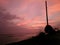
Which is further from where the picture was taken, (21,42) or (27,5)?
(27,5)

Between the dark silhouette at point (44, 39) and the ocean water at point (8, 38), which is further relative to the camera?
the ocean water at point (8, 38)

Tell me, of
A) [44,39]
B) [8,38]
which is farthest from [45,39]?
[8,38]

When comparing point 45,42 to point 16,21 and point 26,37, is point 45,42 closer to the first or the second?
point 26,37

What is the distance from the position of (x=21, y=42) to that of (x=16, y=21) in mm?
358

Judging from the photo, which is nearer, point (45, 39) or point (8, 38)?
point (45, 39)

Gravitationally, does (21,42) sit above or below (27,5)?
below

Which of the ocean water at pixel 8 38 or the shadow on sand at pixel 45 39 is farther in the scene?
the ocean water at pixel 8 38

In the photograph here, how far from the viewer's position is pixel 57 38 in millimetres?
2764

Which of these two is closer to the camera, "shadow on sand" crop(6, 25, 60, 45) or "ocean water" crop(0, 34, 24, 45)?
"shadow on sand" crop(6, 25, 60, 45)

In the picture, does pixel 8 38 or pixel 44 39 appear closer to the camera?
pixel 44 39

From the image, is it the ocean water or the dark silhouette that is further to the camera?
the ocean water

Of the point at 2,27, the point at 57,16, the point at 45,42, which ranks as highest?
the point at 57,16

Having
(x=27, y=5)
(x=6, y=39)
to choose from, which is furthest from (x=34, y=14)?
(x=6, y=39)

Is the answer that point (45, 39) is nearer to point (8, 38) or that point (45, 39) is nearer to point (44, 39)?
point (44, 39)
